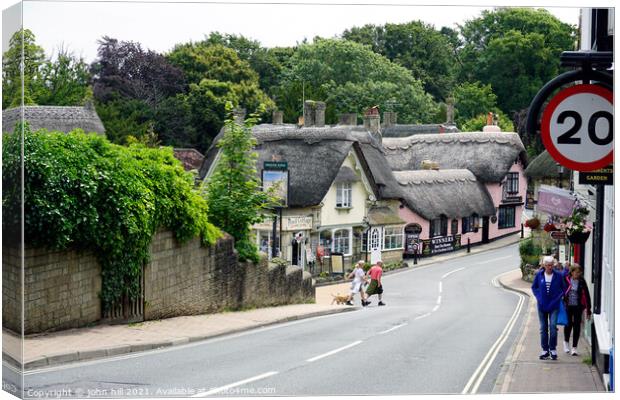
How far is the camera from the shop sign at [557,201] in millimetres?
17484

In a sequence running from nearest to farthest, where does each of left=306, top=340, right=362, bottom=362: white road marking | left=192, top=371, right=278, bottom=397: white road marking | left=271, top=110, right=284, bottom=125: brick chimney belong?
1. left=192, top=371, right=278, bottom=397: white road marking
2. left=306, top=340, right=362, bottom=362: white road marking
3. left=271, top=110, right=284, bottom=125: brick chimney

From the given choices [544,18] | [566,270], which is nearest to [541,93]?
[544,18]

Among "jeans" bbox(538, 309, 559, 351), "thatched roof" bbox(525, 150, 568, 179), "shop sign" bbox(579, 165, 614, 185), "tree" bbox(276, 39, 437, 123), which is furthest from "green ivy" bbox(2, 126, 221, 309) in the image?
"shop sign" bbox(579, 165, 614, 185)

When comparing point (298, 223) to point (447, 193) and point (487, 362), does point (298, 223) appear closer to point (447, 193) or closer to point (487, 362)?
point (447, 193)

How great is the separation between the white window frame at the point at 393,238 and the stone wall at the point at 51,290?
10.3 m

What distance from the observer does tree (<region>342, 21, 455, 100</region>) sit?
1559 centimetres

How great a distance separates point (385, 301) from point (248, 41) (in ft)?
48.6

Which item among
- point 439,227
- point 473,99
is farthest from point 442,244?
point 473,99

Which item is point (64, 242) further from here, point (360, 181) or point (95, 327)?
point (360, 181)

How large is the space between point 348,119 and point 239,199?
11.2 ft

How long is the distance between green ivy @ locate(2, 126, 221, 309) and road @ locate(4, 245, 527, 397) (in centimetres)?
192

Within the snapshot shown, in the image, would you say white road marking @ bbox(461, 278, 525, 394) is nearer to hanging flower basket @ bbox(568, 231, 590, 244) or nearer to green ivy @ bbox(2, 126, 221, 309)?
hanging flower basket @ bbox(568, 231, 590, 244)

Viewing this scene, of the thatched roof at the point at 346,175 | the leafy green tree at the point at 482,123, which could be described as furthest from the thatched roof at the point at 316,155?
the leafy green tree at the point at 482,123

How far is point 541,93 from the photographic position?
10.4m
